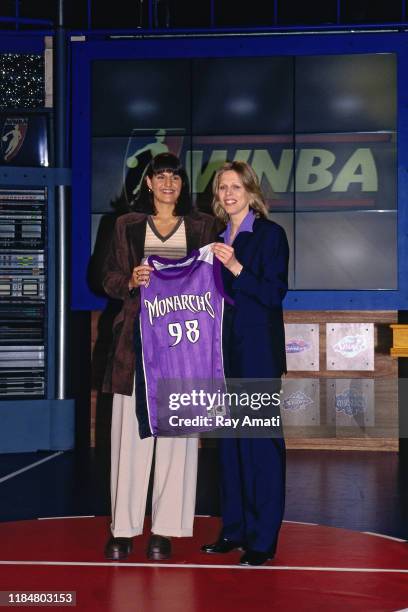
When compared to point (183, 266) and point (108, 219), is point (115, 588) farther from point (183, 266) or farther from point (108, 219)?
point (108, 219)

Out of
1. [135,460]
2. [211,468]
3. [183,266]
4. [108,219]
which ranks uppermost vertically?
[108,219]

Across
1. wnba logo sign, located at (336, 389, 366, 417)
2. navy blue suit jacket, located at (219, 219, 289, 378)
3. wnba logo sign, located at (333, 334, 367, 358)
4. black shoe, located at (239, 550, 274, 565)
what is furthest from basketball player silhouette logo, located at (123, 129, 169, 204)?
black shoe, located at (239, 550, 274, 565)

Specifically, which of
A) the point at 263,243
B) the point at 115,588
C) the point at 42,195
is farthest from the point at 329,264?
the point at 115,588

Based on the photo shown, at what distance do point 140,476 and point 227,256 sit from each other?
1067 millimetres

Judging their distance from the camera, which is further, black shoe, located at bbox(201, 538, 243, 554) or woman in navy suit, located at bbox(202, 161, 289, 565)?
black shoe, located at bbox(201, 538, 243, 554)

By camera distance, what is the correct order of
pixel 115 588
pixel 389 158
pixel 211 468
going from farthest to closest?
pixel 389 158 → pixel 211 468 → pixel 115 588

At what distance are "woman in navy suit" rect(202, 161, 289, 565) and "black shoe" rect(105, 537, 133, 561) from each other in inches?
16.9

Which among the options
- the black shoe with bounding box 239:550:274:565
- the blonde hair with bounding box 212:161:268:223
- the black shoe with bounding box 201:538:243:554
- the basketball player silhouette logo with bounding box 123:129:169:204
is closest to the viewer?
the black shoe with bounding box 239:550:274:565

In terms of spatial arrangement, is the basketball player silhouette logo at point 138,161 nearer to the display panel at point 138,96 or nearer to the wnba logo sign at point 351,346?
the display panel at point 138,96

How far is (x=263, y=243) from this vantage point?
15.3 feet

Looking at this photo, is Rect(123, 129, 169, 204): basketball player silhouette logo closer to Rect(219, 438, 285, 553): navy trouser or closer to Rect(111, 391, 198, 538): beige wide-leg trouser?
Rect(111, 391, 198, 538): beige wide-leg trouser

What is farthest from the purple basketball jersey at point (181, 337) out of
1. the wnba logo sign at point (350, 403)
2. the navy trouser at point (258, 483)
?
the wnba logo sign at point (350, 403)

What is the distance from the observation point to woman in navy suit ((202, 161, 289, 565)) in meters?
4.62

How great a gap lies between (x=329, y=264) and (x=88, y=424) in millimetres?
2652
